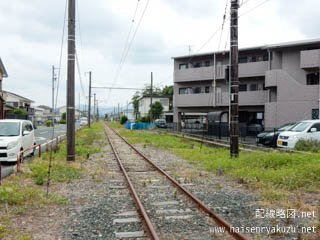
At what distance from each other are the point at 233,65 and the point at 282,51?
17034mm

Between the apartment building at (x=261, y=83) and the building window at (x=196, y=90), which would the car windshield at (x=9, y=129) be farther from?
the building window at (x=196, y=90)

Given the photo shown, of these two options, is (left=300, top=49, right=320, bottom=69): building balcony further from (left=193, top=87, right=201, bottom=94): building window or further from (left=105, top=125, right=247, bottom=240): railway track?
(left=105, top=125, right=247, bottom=240): railway track

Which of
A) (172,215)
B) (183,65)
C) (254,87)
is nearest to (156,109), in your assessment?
(183,65)

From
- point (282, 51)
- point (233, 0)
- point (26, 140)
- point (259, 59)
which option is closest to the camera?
point (233, 0)

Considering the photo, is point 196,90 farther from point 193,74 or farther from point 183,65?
point 183,65

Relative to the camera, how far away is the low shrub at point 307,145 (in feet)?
43.3

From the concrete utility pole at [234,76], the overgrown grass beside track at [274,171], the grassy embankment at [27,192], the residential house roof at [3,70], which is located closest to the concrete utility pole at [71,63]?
the grassy embankment at [27,192]

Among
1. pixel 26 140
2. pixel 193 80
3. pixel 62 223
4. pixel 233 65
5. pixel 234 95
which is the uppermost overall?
pixel 193 80

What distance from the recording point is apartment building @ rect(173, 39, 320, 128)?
2380 centimetres

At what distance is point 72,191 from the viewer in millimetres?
7488

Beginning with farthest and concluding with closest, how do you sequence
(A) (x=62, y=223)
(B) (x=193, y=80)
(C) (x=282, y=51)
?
(B) (x=193, y=80), (C) (x=282, y=51), (A) (x=62, y=223)

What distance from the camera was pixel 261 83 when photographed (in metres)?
30.1

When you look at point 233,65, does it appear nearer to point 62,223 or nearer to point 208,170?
point 208,170

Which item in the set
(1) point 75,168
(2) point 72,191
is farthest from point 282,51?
(2) point 72,191
